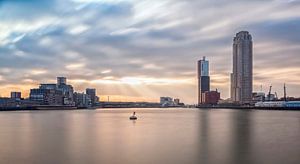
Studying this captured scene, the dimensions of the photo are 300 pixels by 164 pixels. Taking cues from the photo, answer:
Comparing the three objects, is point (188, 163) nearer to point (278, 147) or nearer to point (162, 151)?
point (162, 151)

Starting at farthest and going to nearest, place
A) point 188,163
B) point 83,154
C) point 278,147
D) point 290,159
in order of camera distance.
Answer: point 278,147, point 83,154, point 290,159, point 188,163

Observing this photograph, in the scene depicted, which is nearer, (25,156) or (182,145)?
(25,156)

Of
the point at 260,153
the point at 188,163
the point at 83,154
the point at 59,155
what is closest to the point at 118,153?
the point at 83,154

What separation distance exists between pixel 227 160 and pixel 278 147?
10.0 m

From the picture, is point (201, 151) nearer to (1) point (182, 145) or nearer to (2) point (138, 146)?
(1) point (182, 145)

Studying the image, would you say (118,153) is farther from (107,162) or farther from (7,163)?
(7,163)

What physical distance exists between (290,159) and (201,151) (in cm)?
725

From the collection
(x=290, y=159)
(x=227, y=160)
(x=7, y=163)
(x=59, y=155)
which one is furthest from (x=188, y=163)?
(x=7, y=163)

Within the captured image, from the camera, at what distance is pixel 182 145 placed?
35.7 meters

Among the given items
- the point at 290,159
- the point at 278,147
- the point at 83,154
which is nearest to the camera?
the point at 290,159

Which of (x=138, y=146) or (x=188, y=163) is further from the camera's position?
(x=138, y=146)

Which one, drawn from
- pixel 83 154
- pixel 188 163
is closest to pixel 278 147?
pixel 188 163

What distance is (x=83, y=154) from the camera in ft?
98.7

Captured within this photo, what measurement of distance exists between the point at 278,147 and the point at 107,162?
684 inches
